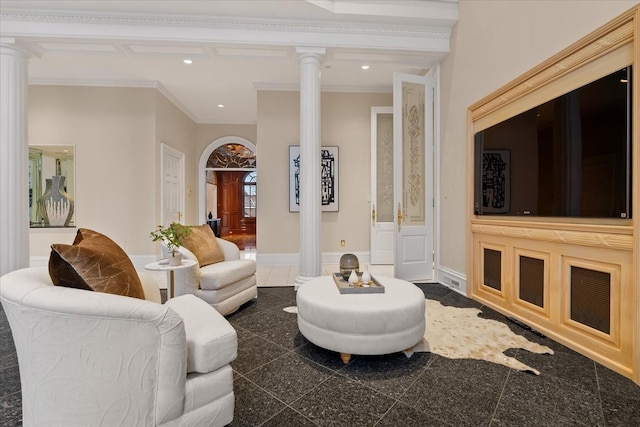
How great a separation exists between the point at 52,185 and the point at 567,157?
702 cm

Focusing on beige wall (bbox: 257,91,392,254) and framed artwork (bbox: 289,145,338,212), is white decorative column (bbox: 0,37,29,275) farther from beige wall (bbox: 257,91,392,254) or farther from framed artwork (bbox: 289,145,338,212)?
framed artwork (bbox: 289,145,338,212)

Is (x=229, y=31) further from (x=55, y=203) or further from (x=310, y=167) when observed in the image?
(x=55, y=203)

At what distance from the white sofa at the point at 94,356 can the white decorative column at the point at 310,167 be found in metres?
2.71

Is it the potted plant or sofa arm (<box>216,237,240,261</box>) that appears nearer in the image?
the potted plant

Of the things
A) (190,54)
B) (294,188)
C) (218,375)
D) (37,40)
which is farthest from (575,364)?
(37,40)

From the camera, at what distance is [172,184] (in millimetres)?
6152

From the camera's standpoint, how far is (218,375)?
1357 millimetres

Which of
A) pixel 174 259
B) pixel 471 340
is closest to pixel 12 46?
pixel 174 259

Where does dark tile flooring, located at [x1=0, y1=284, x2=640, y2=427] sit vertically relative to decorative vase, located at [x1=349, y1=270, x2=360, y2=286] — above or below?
below

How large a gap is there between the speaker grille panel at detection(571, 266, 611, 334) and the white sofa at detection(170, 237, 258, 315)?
2801 millimetres

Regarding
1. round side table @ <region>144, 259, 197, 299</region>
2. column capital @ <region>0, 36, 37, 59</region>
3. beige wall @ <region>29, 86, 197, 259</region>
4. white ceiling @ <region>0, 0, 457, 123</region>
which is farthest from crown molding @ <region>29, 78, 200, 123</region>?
round side table @ <region>144, 259, 197, 299</region>

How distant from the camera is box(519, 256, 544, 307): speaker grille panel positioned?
254 centimetres

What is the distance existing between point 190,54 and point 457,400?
15.3 ft

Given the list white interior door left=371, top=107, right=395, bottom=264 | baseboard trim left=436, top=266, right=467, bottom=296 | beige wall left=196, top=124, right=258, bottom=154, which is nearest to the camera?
baseboard trim left=436, top=266, right=467, bottom=296
